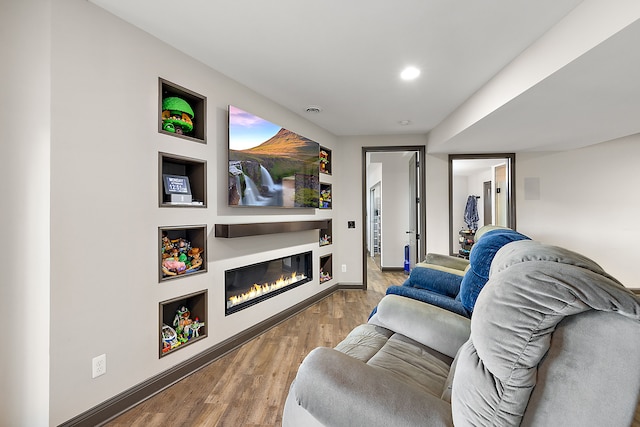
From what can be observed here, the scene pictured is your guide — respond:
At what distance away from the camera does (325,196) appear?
455 cm

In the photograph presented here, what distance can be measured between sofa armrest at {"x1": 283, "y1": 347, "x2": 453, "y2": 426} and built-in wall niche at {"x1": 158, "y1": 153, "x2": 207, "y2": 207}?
1628 mm

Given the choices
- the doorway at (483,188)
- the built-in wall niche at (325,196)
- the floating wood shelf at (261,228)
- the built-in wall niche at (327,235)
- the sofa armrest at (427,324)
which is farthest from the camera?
the doorway at (483,188)

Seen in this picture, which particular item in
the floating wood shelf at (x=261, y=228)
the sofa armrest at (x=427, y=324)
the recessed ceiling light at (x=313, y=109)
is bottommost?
the sofa armrest at (x=427, y=324)

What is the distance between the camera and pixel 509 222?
4.86 meters

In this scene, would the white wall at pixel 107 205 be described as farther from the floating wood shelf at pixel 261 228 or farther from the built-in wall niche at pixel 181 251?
the floating wood shelf at pixel 261 228

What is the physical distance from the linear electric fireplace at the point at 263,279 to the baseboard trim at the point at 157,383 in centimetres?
26

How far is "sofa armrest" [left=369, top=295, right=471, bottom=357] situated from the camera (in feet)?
5.31

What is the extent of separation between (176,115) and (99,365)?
5.51 ft

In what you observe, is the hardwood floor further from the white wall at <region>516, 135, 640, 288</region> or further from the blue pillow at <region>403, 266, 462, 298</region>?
the white wall at <region>516, 135, 640, 288</region>

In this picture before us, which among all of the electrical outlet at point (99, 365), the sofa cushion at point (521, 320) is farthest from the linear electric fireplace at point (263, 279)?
the sofa cushion at point (521, 320)

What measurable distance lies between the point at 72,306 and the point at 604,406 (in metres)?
2.19

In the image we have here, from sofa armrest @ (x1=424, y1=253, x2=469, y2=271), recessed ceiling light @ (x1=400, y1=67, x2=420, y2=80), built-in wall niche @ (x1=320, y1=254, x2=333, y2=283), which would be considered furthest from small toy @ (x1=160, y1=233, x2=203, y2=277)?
built-in wall niche @ (x1=320, y1=254, x2=333, y2=283)

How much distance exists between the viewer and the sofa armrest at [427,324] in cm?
162

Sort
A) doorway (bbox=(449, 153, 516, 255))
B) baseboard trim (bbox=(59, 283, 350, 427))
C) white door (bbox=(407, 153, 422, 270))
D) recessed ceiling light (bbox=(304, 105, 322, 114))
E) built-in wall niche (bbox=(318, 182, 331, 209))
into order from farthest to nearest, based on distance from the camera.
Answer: white door (bbox=(407, 153, 422, 270)) < doorway (bbox=(449, 153, 516, 255)) < built-in wall niche (bbox=(318, 182, 331, 209)) < recessed ceiling light (bbox=(304, 105, 322, 114)) < baseboard trim (bbox=(59, 283, 350, 427))
